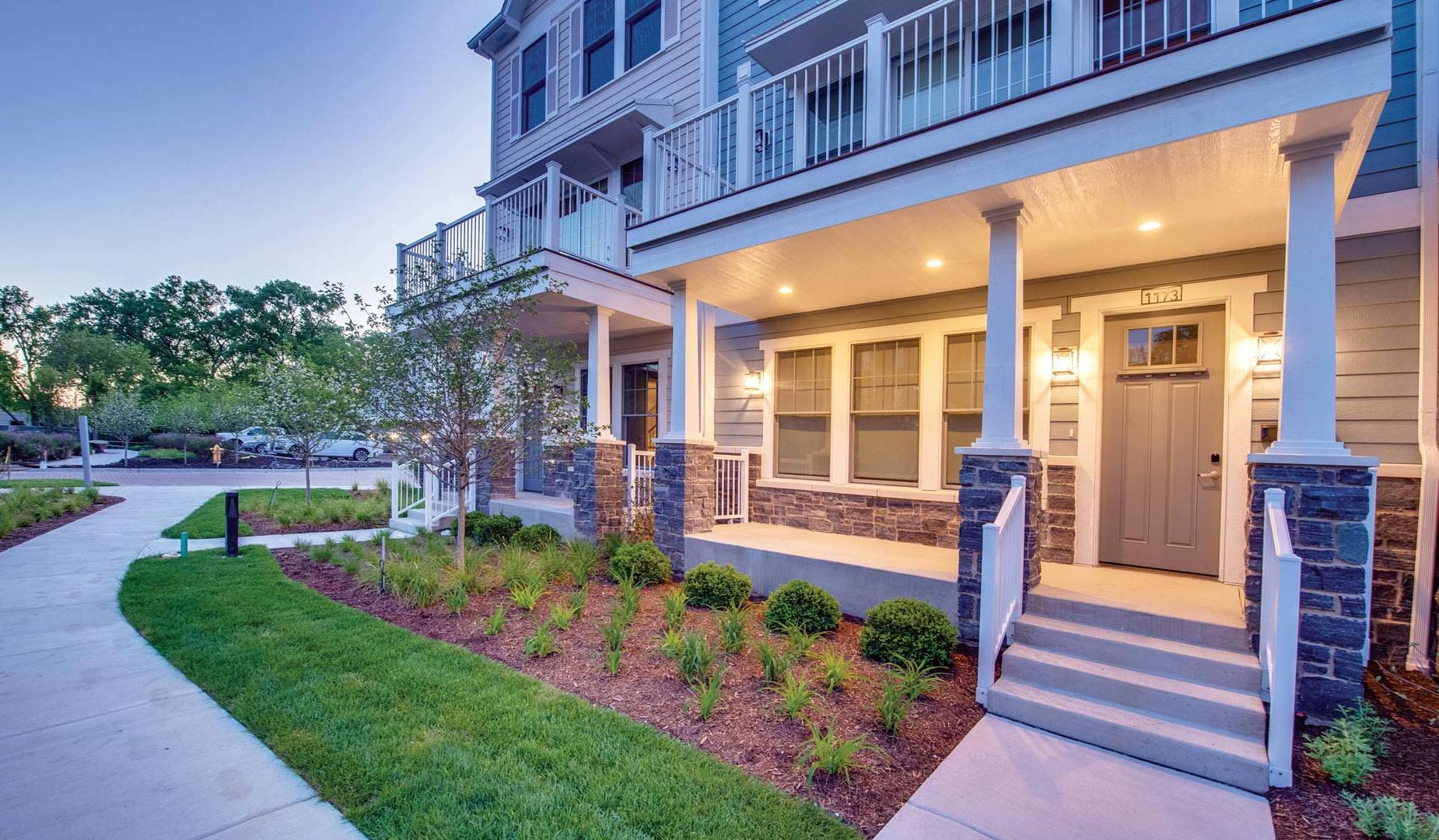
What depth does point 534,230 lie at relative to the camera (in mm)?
7957

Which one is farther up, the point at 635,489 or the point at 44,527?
the point at 635,489

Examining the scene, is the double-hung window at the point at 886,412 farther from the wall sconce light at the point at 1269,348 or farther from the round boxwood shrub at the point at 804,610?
the wall sconce light at the point at 1269,348

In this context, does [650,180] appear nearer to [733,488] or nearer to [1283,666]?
[733,488]

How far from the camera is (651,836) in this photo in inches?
85.0

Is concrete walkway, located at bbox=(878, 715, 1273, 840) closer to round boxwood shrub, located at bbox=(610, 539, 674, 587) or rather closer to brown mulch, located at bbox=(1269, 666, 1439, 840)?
brown mulch, located at bbox=(1269, 666, 1439, 840)

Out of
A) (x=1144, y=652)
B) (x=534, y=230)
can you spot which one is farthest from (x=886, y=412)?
(x=534, y=230)

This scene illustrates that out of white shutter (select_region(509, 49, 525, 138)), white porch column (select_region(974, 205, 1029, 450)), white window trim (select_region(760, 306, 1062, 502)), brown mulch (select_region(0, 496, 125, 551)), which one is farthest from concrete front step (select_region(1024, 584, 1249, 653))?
brown mulch (select_region(0, 496, 125, 551))

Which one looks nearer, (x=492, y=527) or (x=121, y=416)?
(x=492, y=527)

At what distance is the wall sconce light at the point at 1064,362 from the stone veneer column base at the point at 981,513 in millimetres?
1549

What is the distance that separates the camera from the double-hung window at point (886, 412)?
619 cm

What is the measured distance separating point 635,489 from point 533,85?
805cm

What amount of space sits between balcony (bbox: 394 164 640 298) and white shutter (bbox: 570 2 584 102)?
6.09 ft

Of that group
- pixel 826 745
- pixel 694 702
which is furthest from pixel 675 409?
pixel 826 745

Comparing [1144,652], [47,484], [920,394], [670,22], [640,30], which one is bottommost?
[47,484]
